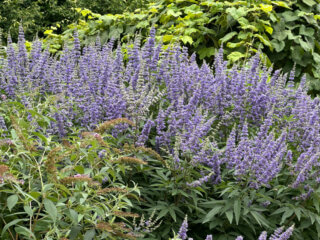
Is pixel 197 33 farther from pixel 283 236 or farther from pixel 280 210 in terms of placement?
pixel 283 236

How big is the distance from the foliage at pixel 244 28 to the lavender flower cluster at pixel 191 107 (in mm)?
3733

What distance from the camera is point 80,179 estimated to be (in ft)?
9.21

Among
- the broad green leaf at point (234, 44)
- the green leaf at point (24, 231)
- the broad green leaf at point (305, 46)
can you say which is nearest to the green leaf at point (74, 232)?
the green leaf at point (24, 231)

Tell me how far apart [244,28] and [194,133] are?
553cm

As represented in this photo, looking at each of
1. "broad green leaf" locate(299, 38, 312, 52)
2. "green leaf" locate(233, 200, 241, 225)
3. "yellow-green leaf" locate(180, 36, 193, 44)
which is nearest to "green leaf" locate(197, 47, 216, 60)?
"yellow-green leaf" locate(180, 36, 193, 44)

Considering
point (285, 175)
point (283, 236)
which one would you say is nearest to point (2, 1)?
point (285, 175)

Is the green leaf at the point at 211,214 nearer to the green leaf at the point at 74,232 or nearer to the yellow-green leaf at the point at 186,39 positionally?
the green leaf at the point at 74,232

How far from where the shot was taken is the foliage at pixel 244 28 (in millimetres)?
9203

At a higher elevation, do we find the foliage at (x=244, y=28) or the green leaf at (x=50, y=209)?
the green leaf at (x=50, y=209)

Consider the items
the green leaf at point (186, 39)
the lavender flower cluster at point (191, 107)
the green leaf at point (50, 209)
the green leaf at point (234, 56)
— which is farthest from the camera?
the green leaf at point (186, 39)

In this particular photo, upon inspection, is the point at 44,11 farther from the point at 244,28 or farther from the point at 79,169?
the point at 79,169

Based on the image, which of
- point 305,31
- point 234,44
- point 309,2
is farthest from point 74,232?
point 309,2

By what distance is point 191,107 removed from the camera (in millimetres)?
4672

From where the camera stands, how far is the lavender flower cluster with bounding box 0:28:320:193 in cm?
411
